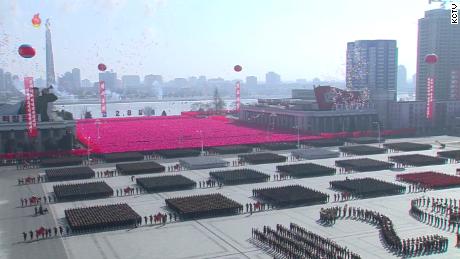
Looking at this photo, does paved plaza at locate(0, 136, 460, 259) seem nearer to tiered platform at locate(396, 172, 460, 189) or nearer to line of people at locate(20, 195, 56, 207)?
line of people at locate(20, 195, 56, 207)

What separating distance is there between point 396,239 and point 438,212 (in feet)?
37.9

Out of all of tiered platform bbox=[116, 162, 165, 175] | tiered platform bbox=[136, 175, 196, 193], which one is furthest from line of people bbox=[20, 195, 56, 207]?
tiered platform bbox=[116, 162, 165, 175]

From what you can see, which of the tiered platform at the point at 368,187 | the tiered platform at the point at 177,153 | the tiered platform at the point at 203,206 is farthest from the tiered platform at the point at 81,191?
the tiered platform at the point at 368,187

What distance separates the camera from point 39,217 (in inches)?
1730

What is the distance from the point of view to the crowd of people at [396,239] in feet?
112

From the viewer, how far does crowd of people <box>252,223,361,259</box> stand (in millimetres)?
32438

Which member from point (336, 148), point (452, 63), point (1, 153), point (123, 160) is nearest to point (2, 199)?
point (123, 160)

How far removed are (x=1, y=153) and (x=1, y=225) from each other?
4132cm

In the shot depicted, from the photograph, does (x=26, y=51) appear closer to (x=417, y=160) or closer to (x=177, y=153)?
(x=177, y=153)

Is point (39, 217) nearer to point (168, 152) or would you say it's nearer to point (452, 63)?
point (168, 152)

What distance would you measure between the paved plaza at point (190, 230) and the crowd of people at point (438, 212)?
102 centimetres

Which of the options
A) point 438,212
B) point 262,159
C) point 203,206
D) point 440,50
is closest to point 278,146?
point 262,159

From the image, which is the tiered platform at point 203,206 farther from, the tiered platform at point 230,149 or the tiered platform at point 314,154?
the tiered platform at point 230,149

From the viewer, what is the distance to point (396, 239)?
35.4 metres
